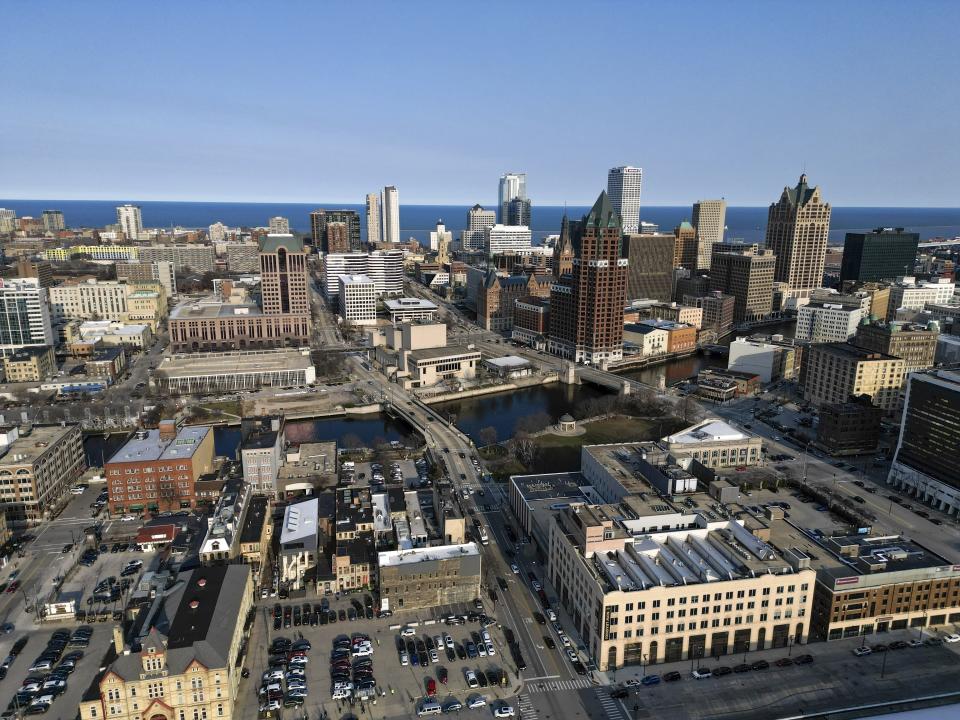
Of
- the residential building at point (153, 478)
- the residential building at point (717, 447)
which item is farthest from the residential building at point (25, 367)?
the residential building at point (717, 447)

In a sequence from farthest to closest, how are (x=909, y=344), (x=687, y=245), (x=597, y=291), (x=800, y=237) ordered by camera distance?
(x=687, y=245)
(x=800, y=237)
(x=597, y=291)
(x=909, y=344)

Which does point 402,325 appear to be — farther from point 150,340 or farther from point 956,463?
point 956,463

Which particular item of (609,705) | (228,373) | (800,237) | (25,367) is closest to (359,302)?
(228,373)

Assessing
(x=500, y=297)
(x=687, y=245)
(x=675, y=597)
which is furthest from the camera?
(x=687, y=245)

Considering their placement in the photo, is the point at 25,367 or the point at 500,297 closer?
the point at 25,367

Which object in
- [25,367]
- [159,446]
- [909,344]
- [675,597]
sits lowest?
[675,597]

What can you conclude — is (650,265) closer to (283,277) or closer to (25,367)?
(283,277)

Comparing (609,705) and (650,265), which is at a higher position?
(650,265)
